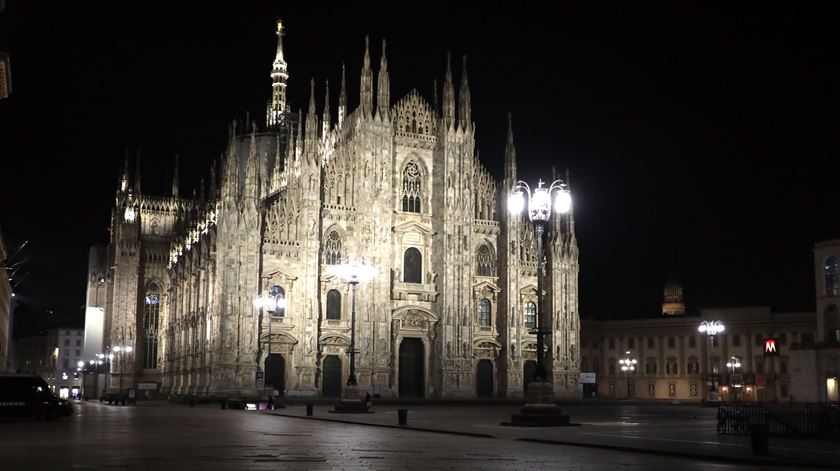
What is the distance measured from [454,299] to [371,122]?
537 inches

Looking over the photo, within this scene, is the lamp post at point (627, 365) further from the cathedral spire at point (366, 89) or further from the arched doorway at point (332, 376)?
the cathedral spire at point (366, 89)

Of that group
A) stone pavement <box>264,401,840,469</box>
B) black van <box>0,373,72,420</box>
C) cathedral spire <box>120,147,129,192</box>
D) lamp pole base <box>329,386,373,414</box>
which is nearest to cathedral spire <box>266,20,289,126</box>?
cathedral spire <box>120,147,129,192</box>

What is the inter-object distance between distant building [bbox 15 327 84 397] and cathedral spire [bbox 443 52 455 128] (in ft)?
340

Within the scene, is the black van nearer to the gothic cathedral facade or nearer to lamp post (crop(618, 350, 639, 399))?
the gothic cathedral facade

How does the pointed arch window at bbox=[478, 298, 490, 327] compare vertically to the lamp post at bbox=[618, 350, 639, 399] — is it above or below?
above

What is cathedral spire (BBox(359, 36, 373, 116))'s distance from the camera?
66.4m

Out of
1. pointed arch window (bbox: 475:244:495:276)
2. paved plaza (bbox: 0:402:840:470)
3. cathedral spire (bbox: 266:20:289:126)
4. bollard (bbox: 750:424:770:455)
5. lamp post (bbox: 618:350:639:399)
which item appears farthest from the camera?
cathedral spire (bbox: 266:20:289:126)

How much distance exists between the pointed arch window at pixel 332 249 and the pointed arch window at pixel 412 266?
5.16 meters

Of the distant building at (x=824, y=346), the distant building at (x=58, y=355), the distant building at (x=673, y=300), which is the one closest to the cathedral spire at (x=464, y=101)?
the distant building at (x=824, y=346)

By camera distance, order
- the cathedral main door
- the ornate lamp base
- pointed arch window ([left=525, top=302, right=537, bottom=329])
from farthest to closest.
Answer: pointed arch window ([left=525, top=302, right=537, bottom=329]) → the cathedral main door → the ornate lamp base

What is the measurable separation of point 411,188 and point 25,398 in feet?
123

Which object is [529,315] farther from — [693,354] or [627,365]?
[693,354]

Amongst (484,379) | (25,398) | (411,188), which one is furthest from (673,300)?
(25,398)

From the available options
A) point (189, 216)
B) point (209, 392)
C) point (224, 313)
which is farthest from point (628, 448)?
point (189, 216)
